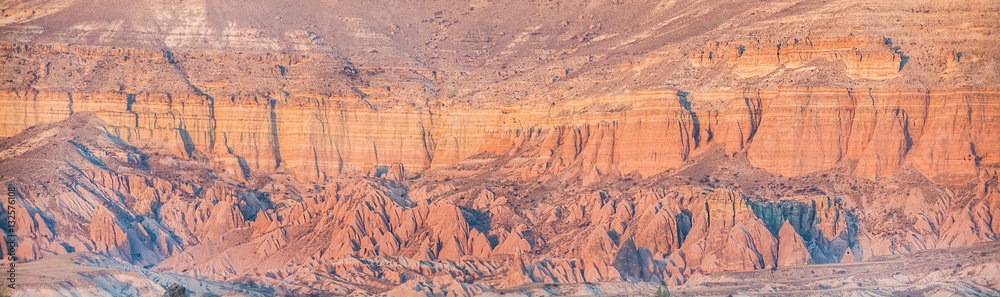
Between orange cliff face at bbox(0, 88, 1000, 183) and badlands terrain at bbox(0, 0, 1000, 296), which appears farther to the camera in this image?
orange cliff face at bbox(0, 88, 1000, 183)

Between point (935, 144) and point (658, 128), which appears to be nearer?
point (935, 144)

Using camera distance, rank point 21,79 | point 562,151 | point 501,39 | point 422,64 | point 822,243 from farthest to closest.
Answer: point 501,39 < point 422,64 < point 21,79 < point 562,151 < point 822,243

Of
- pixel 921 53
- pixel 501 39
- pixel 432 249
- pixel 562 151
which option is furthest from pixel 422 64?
pixel 921 53

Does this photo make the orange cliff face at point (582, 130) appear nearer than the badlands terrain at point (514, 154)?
No

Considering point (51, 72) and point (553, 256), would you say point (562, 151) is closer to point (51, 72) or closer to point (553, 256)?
point (553, 256)
